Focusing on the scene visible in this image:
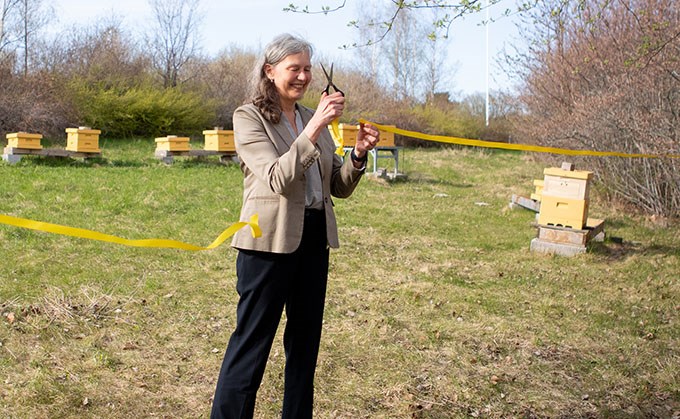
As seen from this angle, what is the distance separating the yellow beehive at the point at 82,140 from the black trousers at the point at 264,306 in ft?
37.7

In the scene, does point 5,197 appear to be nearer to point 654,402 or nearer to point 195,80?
point 654,402

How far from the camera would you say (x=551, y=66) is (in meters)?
14.2

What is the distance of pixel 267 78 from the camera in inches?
106

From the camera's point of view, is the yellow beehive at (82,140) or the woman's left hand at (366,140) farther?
the yellow beehive at (82,140)

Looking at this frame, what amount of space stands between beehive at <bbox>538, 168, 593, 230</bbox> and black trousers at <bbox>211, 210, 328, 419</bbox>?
5.66 m

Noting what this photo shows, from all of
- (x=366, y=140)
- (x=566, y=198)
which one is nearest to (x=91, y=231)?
(x=366, y=140)

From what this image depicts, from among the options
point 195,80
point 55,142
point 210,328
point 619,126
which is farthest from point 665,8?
point 195,80

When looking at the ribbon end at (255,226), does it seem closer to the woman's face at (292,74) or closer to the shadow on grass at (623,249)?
the woman's face at (292,74)

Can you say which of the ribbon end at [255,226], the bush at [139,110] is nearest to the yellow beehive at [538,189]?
the ribbon end at [255,226]

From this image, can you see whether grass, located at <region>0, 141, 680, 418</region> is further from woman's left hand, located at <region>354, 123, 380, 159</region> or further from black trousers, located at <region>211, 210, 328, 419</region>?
woman's left hand, located at <region>354, 123, 380, 159</region>

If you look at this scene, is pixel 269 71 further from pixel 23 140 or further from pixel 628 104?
pixel 23 140

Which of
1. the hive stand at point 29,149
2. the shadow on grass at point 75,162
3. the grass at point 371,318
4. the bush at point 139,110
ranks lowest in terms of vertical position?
the grass at point 371,318

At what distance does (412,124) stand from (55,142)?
505 inches

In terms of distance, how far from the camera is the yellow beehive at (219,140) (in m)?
14.3
